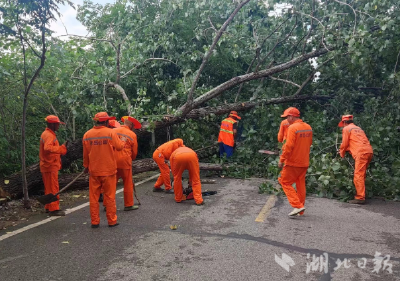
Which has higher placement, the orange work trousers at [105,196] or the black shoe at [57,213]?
the orange work trousers at [105,196]

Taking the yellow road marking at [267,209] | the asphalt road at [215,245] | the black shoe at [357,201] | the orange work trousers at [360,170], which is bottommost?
the black shoe at [357,201]

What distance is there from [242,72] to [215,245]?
29.0 feet

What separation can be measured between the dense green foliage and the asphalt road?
2079 millimetres

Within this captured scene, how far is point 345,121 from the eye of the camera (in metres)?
7.23

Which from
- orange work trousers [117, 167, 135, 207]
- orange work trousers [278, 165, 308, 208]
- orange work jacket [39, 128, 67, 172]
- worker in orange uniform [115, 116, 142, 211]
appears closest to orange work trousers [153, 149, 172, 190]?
worker in orange uniform [115, 116, 142, 211]

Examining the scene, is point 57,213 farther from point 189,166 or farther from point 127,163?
point 189,166

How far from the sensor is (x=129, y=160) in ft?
20.0

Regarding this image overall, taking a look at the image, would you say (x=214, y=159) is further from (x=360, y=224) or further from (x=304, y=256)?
(x=304, y=256)

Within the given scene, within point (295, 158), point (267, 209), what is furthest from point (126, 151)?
point (295, 158)

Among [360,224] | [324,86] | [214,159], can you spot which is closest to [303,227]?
[360,224]

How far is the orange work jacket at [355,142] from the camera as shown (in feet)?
22.2

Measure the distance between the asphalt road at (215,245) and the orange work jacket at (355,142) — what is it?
106 centimetres

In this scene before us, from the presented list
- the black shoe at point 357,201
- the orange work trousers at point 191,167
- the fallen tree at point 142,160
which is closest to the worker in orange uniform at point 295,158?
the black shoe at point 357,201

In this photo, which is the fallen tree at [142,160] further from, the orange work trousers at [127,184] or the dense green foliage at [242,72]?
the orange work trousers at [127,184]
